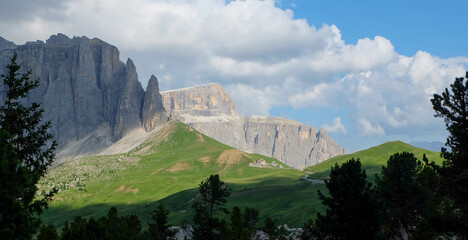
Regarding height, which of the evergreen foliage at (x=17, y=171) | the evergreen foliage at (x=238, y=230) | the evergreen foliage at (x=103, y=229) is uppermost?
the evergreen foliage at (x=17, y=171)

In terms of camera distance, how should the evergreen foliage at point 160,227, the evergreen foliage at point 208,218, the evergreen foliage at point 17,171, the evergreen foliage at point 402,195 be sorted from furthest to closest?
1. the evergreen foliage at point 160,227
2. the evergreen foliage at point 208,218
3. the evergreen foliage at point 402,195
4. the evergreen foliage at point 17,171

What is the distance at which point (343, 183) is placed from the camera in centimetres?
3612

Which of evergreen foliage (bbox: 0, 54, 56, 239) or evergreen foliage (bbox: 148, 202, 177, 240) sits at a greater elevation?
evergreen foliage (bbox: 0, 54, 56, 239)

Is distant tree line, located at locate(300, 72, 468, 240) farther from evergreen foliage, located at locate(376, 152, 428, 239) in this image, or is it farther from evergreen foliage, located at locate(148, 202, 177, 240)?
evergreen foliage, located at locate(148, 202, 177, 240)

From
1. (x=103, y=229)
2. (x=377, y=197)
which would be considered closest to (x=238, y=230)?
(x=103, y=229)

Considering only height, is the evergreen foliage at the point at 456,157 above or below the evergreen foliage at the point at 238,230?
above

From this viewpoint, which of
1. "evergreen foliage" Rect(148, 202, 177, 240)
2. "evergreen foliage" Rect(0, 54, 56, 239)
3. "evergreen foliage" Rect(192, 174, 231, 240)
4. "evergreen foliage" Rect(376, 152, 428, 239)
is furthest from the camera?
"evergreen foliage" Rect(148, 202, 177, 240)

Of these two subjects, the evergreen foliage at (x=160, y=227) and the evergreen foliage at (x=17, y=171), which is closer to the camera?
the evergreen foliage at (x=17, y=171)

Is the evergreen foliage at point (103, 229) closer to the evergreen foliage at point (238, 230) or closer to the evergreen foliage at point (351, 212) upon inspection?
the evergreen foliage at point (238, 230)

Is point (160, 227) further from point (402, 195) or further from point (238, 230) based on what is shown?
point (402, 195)

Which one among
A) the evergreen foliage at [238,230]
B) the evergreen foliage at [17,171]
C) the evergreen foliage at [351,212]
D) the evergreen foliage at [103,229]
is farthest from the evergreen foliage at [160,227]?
the evergreen foliage at [351,212]

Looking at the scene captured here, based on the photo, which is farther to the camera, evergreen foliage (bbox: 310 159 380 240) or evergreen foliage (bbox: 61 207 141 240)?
evergreen foliage (bbox: 61 207 141 240)

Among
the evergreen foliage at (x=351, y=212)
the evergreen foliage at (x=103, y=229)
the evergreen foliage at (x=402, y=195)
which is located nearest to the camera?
the evergreen foliage at (x=351, y=212)

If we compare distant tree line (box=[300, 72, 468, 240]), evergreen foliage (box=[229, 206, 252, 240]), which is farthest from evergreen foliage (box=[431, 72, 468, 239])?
evergreen foliage (box=[229, 206, 252, 240])
